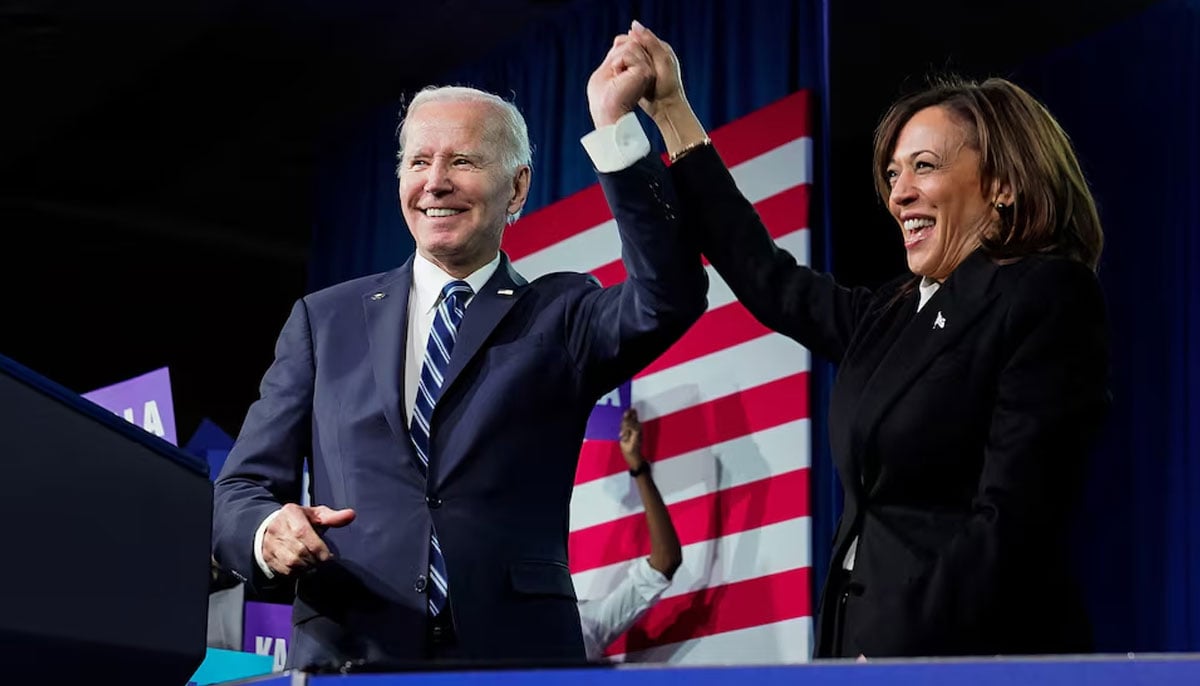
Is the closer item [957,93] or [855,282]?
[957,93]

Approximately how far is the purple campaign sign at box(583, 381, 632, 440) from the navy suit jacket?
1.93 metres

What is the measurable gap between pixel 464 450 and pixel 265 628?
218 centimetres

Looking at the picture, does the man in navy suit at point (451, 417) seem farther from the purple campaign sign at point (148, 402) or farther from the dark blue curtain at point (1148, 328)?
the dark blue curtain at point (1148, 328)

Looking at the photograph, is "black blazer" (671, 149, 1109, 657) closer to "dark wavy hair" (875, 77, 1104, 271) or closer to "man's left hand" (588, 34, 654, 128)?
"dark wavy hair" (875, 77, 1104, 271)

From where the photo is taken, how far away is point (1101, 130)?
427 cm

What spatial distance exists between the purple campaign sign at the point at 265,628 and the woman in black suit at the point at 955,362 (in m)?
2.17

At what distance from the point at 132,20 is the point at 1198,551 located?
12.6ft

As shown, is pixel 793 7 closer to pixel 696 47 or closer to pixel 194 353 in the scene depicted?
pixel 696 47

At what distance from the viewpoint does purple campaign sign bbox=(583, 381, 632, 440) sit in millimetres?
3814

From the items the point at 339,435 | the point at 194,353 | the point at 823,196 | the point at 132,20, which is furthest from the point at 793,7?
the point at 194,353

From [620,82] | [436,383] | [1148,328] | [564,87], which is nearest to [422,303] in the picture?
[436,383]

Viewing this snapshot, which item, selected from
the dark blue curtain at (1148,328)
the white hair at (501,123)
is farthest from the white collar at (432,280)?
the dark blue curtain at (1148,328)

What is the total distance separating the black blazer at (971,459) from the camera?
1.49m

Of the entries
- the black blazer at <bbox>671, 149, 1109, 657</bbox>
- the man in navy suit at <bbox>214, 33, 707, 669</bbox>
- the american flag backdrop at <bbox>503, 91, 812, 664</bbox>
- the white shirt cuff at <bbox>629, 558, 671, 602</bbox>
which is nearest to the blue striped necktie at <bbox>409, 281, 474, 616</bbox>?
the man in navy suit at <bbox>214, 33, 707, 669</bbox>
